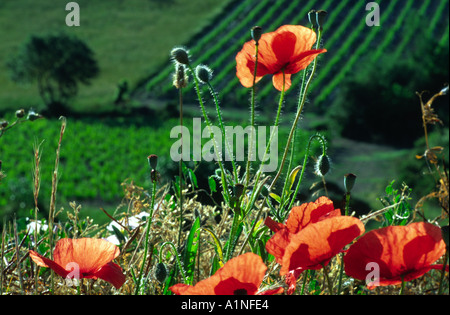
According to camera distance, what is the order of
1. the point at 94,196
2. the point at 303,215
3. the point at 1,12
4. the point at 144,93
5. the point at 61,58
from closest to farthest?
1. the point at 303,215
2. the point at 94,196
3. the point at 61,58
4. the point at 144,93
5. the point at 1,12

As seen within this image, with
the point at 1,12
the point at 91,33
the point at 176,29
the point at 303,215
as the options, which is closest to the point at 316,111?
the point at 176,29

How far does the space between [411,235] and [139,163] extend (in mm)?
11593

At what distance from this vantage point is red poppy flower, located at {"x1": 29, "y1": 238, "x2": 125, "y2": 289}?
620mm

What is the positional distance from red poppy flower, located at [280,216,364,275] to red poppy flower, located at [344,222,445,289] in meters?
0.01

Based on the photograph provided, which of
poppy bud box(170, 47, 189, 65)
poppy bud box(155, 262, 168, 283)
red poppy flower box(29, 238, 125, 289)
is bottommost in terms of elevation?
poppy bud box(155, 262, 168, 283)

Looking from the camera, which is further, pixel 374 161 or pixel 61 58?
pixel 61 58

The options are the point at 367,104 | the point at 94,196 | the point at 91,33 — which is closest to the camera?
the point at 94,196

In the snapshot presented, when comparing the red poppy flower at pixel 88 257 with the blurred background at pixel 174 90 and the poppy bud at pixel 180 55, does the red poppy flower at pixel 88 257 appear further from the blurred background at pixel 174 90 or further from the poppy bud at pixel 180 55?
the blurred background at pixel 174 90

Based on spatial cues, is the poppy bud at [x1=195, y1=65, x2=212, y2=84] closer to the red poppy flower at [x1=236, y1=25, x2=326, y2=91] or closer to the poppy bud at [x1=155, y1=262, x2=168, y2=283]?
the red poppy flower at [x1=236, y1=25, x2=326, y2=91]

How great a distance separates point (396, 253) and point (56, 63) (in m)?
18.4

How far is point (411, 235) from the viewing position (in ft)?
1.75

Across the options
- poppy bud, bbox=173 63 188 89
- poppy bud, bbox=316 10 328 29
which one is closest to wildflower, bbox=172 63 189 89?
poppy bud, bbox=173 63 188 89

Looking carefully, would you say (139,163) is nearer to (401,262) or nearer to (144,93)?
(144,93)

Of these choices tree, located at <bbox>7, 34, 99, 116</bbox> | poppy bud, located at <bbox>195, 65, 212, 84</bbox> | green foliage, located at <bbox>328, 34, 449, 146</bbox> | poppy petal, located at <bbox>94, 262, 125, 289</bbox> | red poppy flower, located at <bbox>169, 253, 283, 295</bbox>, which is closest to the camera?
red poppy flower, located at <bbox>169, 253, 283, 295</bbox>
